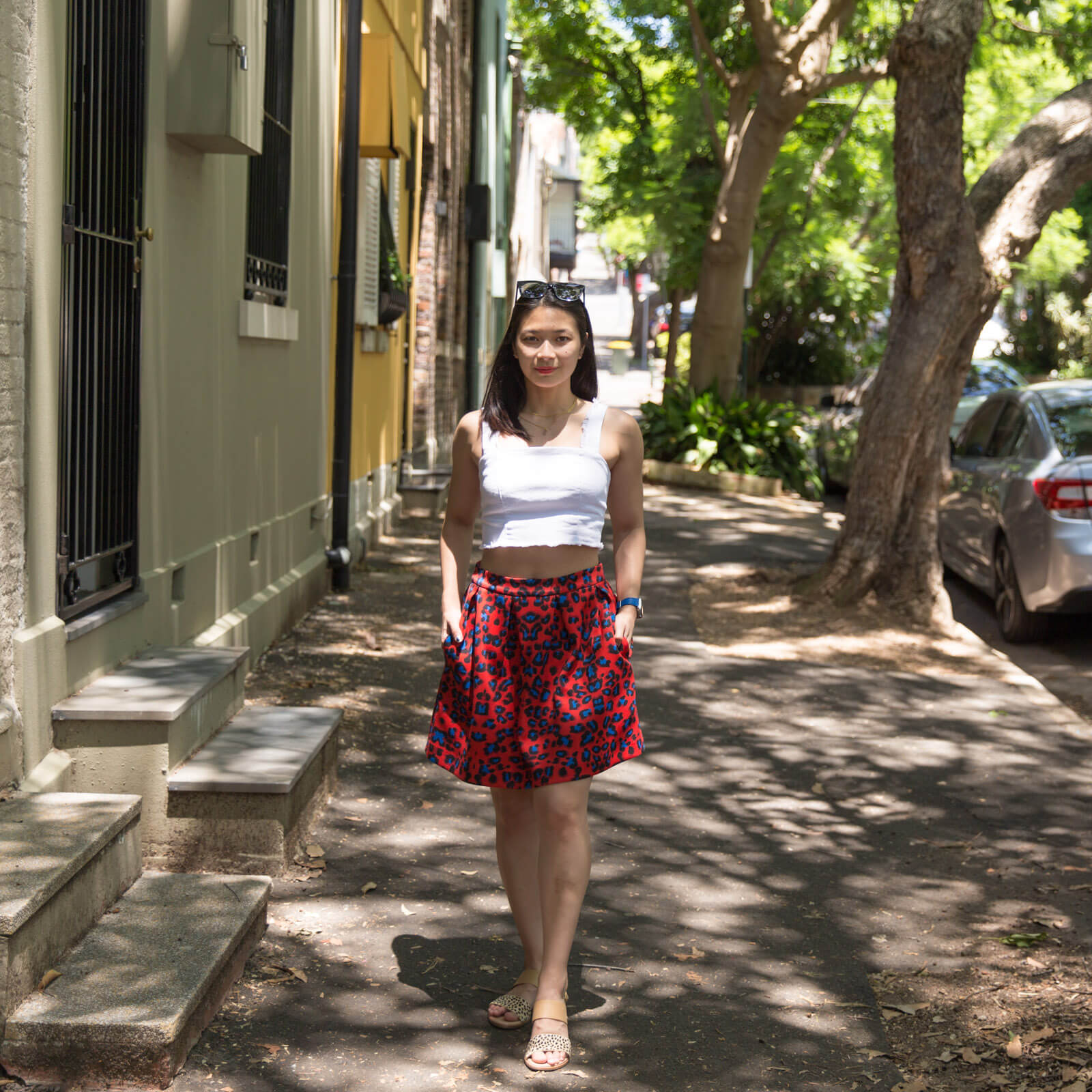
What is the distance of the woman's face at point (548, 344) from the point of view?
3.86 meters

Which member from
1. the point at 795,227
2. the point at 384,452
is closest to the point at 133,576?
the point at 384,452

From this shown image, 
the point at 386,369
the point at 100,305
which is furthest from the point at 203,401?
the point at 386,369

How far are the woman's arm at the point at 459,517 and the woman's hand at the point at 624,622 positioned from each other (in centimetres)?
40

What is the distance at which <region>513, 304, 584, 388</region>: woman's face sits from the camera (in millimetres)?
3859

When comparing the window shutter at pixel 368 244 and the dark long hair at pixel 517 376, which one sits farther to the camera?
the window shutter at pixel 368 244

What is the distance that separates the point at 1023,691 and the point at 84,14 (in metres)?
6.05

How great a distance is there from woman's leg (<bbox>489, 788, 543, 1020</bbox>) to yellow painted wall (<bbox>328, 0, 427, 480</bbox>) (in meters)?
6.85

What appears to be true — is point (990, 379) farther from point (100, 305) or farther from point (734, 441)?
point (100, 305)

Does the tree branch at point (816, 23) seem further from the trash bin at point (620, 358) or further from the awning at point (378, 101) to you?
the trash bin at point (620, 358)

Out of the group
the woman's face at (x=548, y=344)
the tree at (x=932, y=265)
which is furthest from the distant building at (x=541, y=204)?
the woman's face at (x=548, y=344)

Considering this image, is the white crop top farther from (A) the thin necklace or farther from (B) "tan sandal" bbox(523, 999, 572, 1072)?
(B) "tan sandal" bbox(523, 999, 572, 1072)

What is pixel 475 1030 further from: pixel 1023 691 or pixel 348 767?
pixel 1023 691

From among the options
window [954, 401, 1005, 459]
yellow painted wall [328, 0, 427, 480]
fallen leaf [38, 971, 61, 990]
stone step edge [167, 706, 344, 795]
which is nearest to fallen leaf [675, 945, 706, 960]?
stone step edge [167, 706, 344, 795]

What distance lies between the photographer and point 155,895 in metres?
4.15
